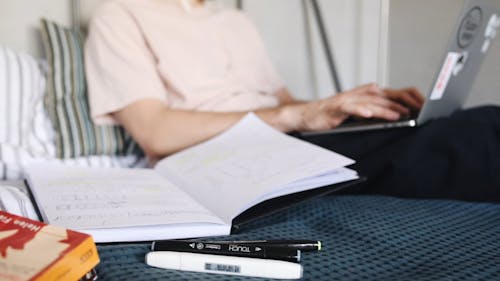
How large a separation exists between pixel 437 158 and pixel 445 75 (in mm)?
177

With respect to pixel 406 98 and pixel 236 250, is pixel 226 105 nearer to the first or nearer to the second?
pixel 406 98

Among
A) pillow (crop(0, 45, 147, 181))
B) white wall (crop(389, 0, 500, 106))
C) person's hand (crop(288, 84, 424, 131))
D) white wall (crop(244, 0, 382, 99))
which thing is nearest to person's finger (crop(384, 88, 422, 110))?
person's hand (crop(288, 84, 424, 131))

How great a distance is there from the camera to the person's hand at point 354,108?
0.84 meters

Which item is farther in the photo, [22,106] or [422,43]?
[422,43]

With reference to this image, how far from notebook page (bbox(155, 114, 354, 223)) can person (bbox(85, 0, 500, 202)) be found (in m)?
0.10

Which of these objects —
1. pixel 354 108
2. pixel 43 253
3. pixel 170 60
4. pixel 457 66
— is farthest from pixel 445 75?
pixel 43 253

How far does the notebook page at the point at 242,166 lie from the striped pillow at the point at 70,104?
26 centimetres

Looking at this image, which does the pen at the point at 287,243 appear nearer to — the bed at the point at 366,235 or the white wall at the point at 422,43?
the bed at the point at 366,235

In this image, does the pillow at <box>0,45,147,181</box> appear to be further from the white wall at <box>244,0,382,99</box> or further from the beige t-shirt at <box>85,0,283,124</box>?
the white wall at <box>244,0,382,99</box>

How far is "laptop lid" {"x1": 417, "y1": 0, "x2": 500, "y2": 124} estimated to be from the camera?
2.64 ft

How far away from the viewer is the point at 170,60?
1.03 m

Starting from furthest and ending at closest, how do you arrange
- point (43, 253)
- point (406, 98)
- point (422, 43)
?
point (422, 43) → point (406, 98) → point (43, 253)

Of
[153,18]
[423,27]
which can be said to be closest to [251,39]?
[153,18]

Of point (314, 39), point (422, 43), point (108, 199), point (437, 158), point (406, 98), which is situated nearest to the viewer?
point (108, 199)
